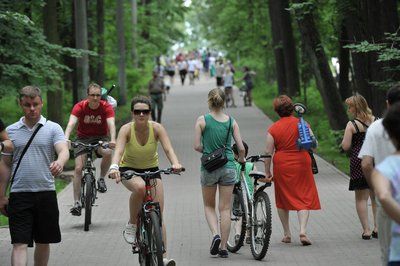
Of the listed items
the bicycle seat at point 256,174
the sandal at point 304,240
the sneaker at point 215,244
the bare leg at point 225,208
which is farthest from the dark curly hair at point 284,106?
the sneaker at point 215,244

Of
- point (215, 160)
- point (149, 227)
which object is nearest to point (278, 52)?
point (215, 160)

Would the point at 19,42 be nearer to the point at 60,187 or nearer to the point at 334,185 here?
the point at 60,187

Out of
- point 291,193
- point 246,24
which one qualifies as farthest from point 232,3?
point 291,193

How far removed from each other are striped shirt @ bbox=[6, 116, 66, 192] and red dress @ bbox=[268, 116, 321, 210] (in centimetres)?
381

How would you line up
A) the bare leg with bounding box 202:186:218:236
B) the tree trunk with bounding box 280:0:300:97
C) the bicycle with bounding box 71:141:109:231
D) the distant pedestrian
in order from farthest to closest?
the tree trunk with bounding box 280:0:300:97 → the bicycle with bounding box 71:141:109:231 → the bare leg with bounding box 202:186:218:236 → the distant pedestrian

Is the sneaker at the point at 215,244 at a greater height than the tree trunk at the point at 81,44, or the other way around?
the tree trunk at the point at 81,44

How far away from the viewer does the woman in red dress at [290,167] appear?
1191 cm

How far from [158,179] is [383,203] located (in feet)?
13.8

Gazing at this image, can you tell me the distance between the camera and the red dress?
11.9m

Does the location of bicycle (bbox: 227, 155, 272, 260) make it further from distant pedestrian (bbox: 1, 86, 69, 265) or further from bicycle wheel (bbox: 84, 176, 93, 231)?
distant pedestrian (bbox: 1, 86, 69, 265)

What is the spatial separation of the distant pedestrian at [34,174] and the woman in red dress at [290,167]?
370 centimetres

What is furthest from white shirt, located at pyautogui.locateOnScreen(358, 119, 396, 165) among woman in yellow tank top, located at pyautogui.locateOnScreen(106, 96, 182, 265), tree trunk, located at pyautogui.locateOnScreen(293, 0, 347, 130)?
tree trunk, located at pyautogui.locateOnScreen(293, 0, 347, 130)

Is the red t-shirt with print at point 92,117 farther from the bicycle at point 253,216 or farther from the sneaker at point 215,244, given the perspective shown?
the sneaker at point 215,244

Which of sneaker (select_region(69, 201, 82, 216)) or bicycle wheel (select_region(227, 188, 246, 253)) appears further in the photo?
sneaker (select_region(69, 201, 82, 216))
